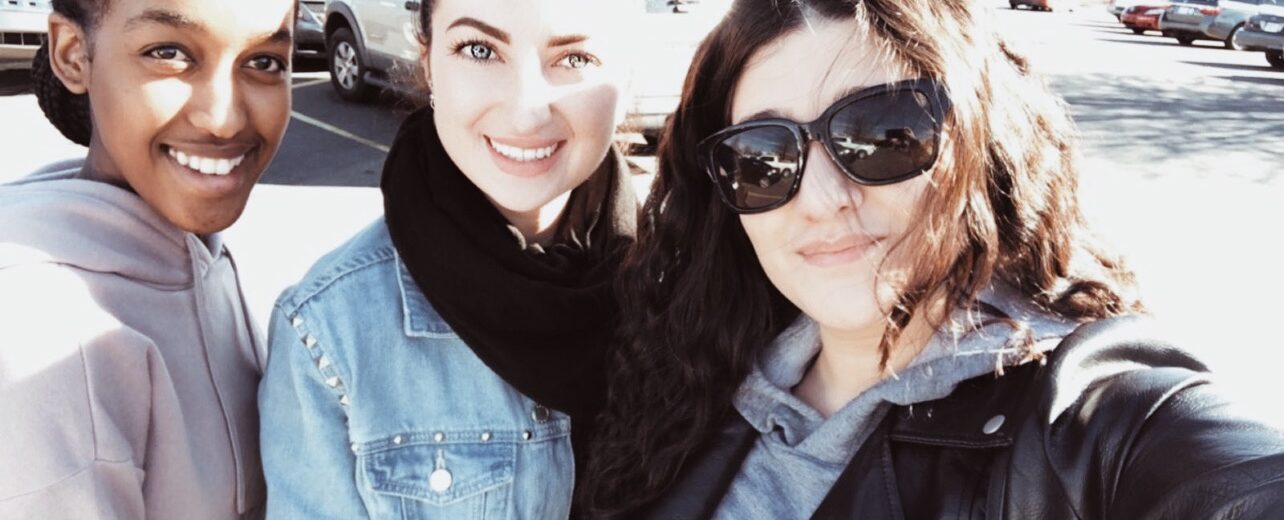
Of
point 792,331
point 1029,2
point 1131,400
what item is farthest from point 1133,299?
point 1029,2

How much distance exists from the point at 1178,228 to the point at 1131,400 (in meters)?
6.00

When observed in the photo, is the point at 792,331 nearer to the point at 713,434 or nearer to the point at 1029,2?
the point at 713,434

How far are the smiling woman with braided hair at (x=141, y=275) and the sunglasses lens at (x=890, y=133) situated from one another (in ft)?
3.40

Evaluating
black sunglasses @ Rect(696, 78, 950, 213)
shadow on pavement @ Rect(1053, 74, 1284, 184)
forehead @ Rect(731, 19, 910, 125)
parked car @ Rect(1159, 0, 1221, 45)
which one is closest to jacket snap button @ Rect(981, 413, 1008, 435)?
black sunglasses @ Rect(696, 78, 950, 213)

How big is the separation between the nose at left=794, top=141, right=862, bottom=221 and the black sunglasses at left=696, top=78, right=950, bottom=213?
0.01 meters

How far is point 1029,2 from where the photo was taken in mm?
32094

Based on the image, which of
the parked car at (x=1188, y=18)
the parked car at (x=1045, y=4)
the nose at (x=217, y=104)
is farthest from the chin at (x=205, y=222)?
the parked car at (x=1045, y=4)

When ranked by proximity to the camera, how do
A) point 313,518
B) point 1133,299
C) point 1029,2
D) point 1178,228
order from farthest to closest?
point 1029,2 → point 1178,228 → point 313,518 → point 1133,299

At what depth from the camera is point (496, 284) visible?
1.80m

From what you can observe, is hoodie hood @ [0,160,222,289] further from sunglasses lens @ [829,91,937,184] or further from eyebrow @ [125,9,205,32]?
sunglasses lens @ [829,91,937,184]

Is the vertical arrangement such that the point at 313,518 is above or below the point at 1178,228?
above

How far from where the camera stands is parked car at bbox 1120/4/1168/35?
882 inches

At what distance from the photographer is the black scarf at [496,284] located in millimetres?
1793

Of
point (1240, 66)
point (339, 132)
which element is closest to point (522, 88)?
point (339, 132)
